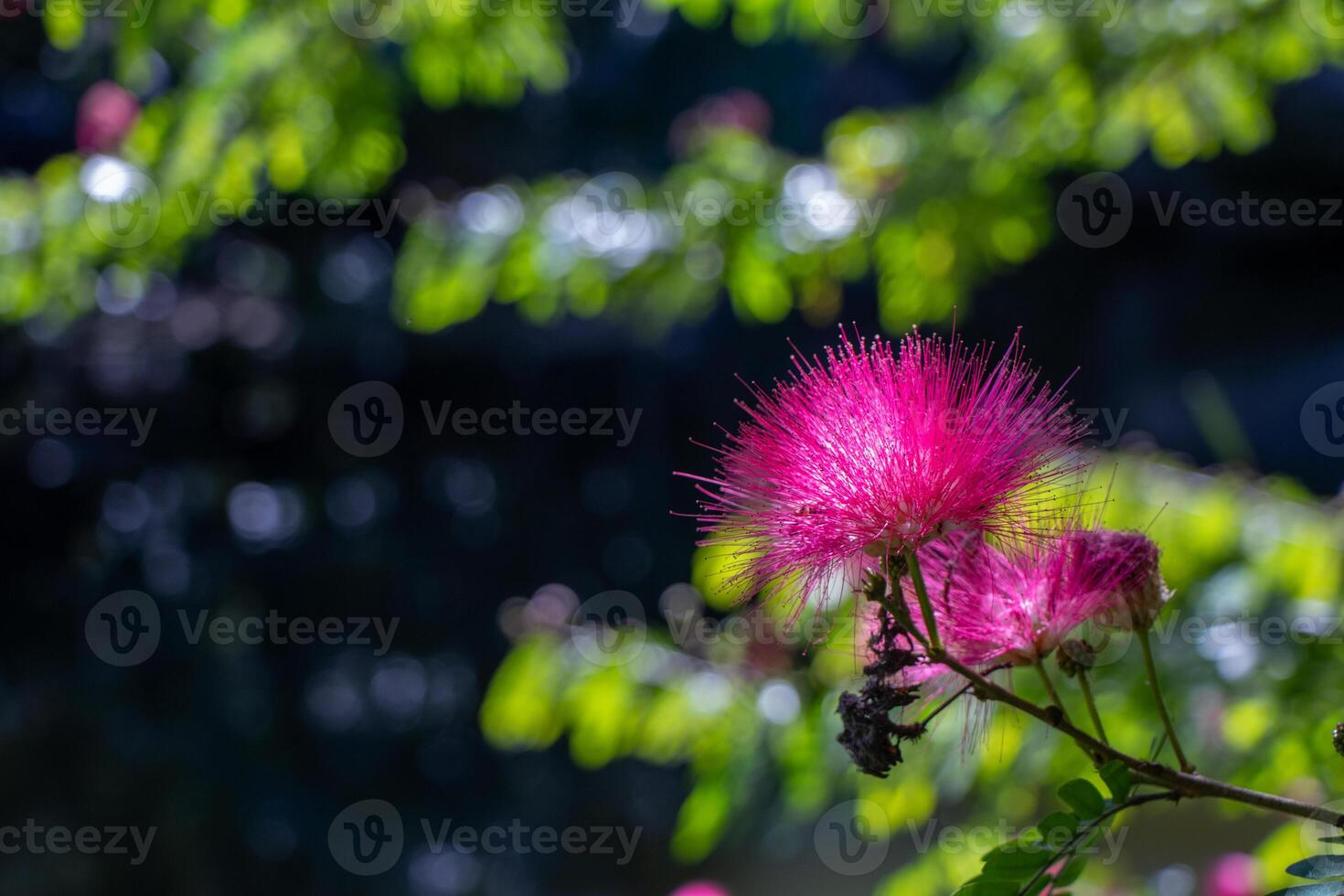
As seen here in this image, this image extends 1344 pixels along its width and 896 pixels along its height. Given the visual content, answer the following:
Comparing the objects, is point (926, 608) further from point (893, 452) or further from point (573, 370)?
point (573, 370)

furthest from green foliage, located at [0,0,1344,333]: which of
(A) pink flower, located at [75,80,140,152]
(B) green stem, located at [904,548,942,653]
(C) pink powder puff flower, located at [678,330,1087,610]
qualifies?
(B) green stem, located at [904,548,942,653]

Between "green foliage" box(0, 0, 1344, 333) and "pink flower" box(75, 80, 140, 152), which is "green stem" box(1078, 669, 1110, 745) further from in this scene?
"pink flower" box(75, 80, 140, 152)

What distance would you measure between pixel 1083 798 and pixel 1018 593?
14 centimetres

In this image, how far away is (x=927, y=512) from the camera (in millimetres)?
752

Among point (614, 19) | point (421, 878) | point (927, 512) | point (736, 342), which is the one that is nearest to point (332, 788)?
point (421, 878)

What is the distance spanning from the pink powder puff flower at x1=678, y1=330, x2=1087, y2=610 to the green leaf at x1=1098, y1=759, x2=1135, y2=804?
0.15 meters

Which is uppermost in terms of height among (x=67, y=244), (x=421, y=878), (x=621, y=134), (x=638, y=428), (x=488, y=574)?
(x=621, y=134)

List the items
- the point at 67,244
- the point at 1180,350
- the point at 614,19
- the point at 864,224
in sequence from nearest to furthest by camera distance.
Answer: the point at 864,224
the point at 67,244
the point at 1180,350
the point at 614,19

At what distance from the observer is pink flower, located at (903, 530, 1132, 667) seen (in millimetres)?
765

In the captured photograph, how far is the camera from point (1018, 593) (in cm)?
80

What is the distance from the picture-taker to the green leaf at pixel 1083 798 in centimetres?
73

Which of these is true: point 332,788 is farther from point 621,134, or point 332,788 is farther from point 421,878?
point 621,134

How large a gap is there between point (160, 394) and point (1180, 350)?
4216 mm

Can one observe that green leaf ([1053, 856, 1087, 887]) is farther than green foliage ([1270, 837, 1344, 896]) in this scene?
Yes
